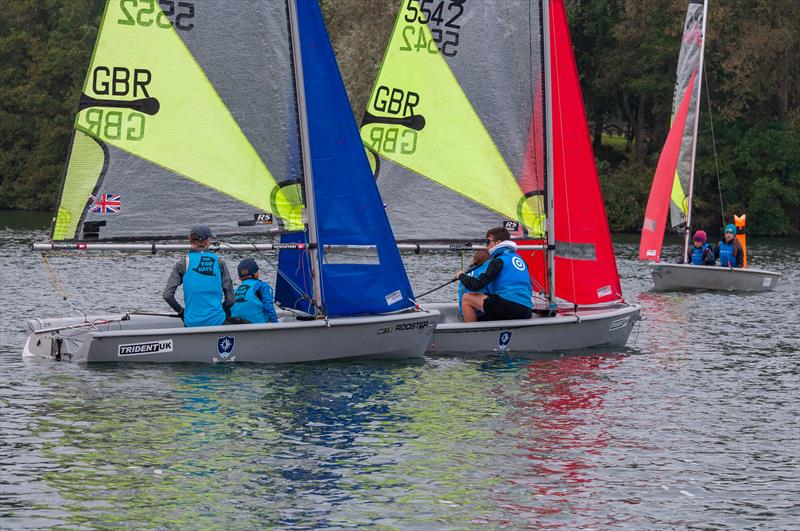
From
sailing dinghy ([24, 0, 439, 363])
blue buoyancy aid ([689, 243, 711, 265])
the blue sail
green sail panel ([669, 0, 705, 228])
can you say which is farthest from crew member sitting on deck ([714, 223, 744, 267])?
sailing dinghy ([24, 0, 439, 363])

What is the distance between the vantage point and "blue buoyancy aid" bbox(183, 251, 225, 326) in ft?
64.1

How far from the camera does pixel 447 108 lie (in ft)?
77.0

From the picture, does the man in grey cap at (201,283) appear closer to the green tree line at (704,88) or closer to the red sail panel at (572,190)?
the red sail panel at (572,190)

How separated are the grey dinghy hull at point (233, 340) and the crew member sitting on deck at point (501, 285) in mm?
1231

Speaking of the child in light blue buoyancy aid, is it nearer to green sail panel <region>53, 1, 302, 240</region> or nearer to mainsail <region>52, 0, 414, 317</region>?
mainsail <region>52, 0, 414, 317</region>

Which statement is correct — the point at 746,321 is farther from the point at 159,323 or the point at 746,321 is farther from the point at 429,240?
the point at 159,323

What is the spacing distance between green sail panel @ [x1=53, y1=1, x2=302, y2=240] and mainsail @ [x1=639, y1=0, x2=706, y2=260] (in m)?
19.4

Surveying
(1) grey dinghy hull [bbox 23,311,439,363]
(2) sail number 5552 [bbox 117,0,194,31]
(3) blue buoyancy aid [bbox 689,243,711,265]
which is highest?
(2) sail number 5552 [bbox 117,0,194,31]

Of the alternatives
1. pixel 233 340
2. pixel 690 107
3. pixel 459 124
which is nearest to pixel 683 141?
pixel 690 107

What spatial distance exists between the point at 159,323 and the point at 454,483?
7.93 m

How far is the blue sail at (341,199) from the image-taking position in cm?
2055

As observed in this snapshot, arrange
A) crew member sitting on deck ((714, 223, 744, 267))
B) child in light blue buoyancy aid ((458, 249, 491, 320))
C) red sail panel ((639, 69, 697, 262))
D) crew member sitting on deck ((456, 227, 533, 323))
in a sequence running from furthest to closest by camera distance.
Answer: red sail panel ((639, 69, 697, 262)), crew member sitting on deck ((714, 223, 744, 267)), child in light blue buoyancy aid ((458, 249, 491, 320)), crew member sitting on deck ((456, 227, 533, 323))

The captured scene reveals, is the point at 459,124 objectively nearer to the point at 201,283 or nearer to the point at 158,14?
the point at 158,14

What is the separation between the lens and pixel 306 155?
20594mm
